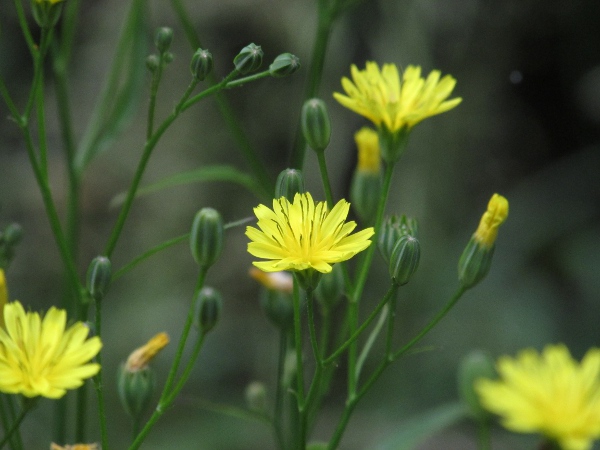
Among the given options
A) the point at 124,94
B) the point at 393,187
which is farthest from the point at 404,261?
the point at 393,187

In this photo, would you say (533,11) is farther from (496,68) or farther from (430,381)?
(430,381)

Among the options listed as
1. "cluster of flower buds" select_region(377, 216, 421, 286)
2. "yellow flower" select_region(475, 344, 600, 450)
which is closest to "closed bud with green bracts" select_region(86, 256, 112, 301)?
"cluster of flower buds" select_region(377, 216, 421, 286)

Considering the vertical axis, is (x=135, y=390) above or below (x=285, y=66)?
below

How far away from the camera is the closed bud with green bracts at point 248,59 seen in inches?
35.9

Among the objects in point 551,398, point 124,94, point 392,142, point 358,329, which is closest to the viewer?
point 551,398

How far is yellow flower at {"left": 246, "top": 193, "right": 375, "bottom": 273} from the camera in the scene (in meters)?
0.82

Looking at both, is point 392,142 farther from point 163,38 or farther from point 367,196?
point 163,38

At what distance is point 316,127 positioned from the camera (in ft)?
3.22

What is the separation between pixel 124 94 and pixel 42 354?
577 mm

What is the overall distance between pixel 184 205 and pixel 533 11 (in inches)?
46.9

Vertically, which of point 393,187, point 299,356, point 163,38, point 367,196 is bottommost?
point 393,187

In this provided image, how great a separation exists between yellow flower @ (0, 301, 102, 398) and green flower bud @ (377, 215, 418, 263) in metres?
0.35

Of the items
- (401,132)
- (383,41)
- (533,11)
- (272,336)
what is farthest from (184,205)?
(401,132)

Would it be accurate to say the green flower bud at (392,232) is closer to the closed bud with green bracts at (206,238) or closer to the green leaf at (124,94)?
the closed bud with green bracts at (206,238)
